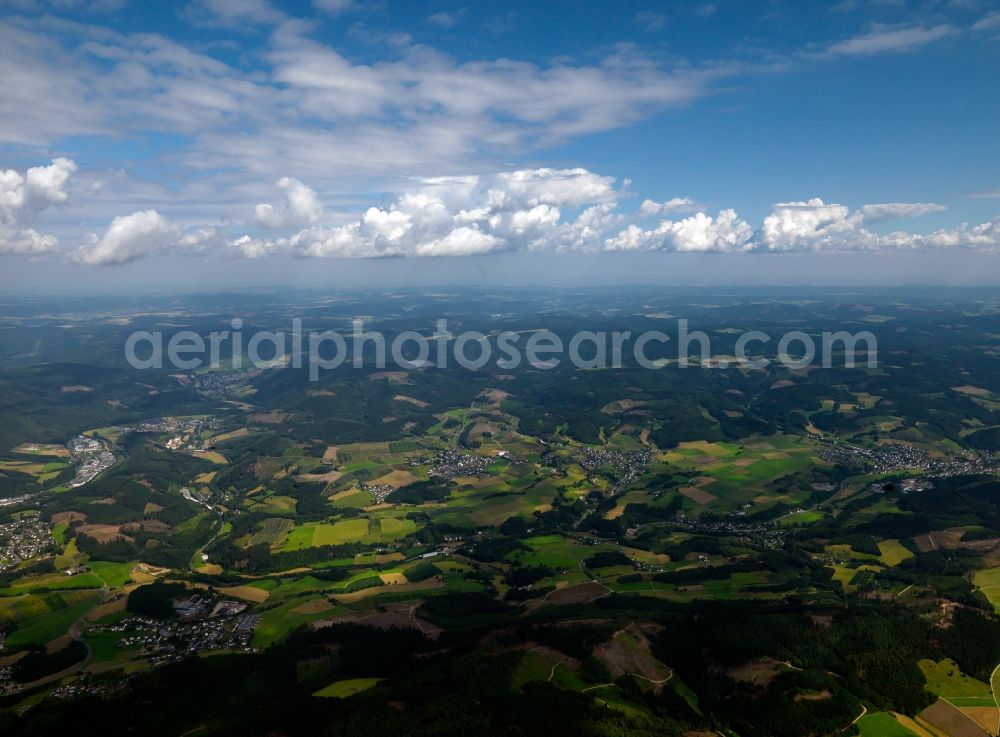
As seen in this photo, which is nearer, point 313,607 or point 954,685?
point 954,685

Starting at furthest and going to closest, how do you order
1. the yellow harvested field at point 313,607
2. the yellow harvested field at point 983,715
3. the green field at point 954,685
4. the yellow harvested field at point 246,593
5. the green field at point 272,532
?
the green field at point 272,532 < the yellow harvested field at point 246,593 < the yellow harvested field at point 313,607 < the green field at point 954,685 < the yellow harvested field at point 983,715

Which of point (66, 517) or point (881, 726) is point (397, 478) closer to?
point (66, 517)

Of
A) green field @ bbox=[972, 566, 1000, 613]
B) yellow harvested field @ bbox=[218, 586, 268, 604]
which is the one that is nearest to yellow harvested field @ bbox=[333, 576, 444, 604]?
yellow harvested field @ bbox=[218, 586, 268, 604]

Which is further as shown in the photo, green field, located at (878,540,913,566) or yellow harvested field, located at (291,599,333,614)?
green field, located at (878,540,913,566)

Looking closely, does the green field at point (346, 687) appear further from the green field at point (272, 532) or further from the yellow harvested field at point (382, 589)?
the green field at point (272, 532)

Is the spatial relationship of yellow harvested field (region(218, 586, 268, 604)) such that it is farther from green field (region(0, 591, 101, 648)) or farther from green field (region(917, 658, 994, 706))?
green field (region(917, 658, 994, 706))

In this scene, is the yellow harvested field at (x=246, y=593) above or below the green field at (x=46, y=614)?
below

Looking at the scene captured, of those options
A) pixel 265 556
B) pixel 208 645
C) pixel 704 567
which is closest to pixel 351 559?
pixel 265 556

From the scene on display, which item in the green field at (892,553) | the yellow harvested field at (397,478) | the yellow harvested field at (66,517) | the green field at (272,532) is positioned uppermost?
the yellow harvested field at (66,517)

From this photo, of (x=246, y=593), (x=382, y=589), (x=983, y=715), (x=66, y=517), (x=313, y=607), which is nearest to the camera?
(x=983, y=715)

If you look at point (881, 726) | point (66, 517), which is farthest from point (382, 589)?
point (66, 517)

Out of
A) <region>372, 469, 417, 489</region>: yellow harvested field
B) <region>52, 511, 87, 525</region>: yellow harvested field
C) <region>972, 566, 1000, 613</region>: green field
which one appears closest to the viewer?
<region>972, 566, 1000, 613</region>: green field

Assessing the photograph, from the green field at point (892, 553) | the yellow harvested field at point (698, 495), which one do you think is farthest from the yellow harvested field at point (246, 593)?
the green field at point (892, 553)
